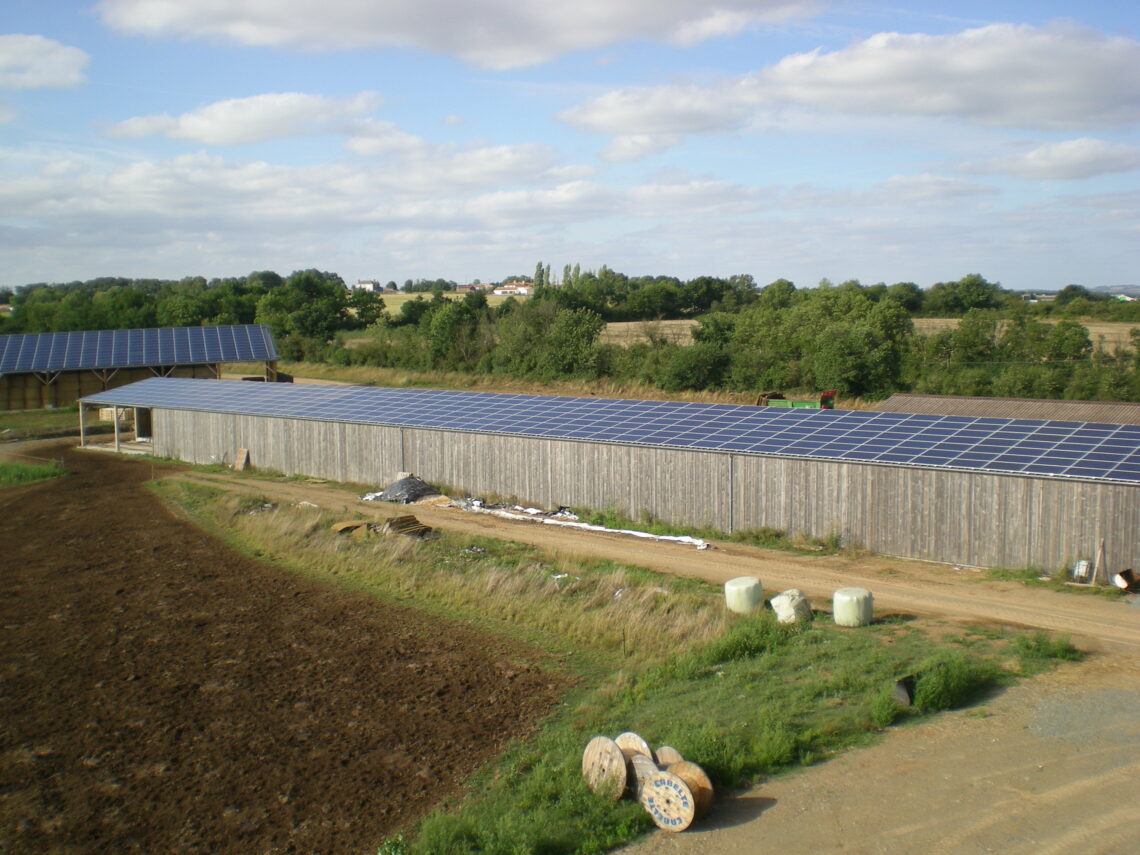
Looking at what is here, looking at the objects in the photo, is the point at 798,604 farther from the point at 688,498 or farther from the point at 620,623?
the point at 688,498

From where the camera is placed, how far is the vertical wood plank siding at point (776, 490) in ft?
61.7

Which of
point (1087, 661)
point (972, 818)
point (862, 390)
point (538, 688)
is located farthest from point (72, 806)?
point (862, 390)

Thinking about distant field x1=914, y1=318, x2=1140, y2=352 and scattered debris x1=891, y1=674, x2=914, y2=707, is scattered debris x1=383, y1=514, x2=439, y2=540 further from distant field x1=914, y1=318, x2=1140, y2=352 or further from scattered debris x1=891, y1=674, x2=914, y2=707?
distant field x1=914, y1=318, x2=1140, y2=352

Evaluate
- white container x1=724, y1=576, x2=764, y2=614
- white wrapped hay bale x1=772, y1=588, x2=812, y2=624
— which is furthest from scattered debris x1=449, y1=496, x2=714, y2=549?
white wrapped hay bale x1=772, y1=588, x2=812, y2=624

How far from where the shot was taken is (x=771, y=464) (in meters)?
23.0

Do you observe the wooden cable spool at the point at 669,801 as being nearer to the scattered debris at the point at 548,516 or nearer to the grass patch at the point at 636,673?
the grass patch at the point at 636,673

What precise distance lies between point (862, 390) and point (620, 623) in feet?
134

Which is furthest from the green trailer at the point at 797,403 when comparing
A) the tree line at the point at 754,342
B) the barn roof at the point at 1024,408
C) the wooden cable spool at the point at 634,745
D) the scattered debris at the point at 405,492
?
the wooden cable spool at the point at 634,745

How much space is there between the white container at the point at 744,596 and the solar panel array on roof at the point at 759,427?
649 centimetres

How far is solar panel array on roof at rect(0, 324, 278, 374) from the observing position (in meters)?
52.8

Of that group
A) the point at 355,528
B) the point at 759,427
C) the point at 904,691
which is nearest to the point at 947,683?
the point at 904,691

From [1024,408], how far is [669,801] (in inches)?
1118

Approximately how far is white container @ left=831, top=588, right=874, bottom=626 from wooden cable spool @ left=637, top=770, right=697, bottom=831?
713 centimetres

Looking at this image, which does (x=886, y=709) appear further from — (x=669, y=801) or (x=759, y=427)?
(x=759, y=427)
